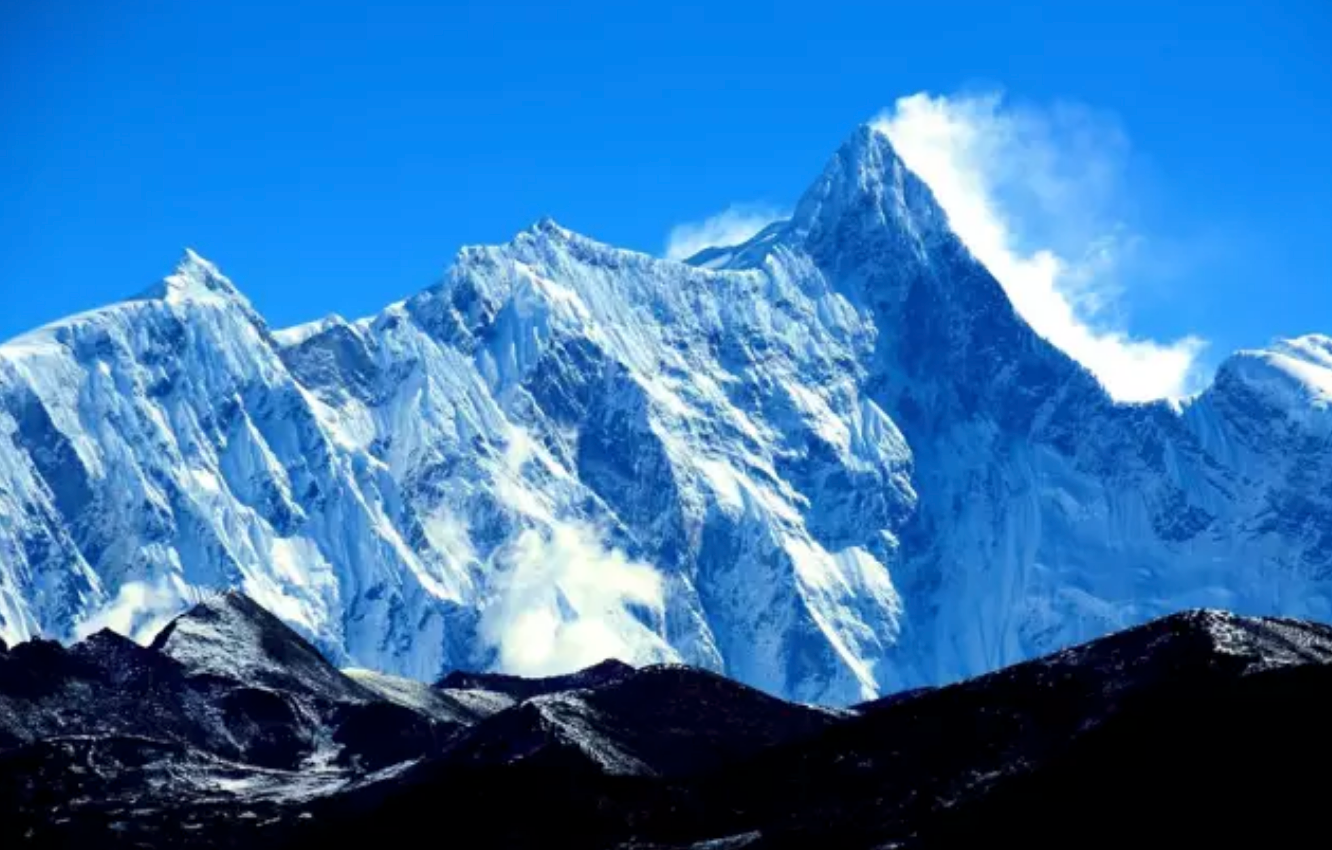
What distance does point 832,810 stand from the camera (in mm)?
167375

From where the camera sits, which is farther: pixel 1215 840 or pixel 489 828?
pixel 489 828

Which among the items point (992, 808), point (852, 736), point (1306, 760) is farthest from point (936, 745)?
point (1306, 760)

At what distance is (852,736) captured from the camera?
7092 inches

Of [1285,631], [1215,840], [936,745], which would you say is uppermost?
[1285,631]

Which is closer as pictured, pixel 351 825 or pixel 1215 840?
pixel 1215 840

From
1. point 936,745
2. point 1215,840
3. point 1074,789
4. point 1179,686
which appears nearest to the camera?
point 1215,840

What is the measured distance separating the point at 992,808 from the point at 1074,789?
15.3ft

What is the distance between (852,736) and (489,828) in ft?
80.5

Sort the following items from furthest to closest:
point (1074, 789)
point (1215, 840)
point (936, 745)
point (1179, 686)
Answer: point (936, 745), point (1179, 686), point (1074, 789), point (1215, 840)

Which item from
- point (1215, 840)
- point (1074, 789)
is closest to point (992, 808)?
point (1074, 789)

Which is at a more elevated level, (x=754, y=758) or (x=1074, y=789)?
(x=754, y=758)

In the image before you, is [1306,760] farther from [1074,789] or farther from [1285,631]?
[1285,631]

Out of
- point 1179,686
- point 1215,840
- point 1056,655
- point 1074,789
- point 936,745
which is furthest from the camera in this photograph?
point 1056,655

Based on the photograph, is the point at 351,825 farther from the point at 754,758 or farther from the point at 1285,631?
the point at 1285,631
